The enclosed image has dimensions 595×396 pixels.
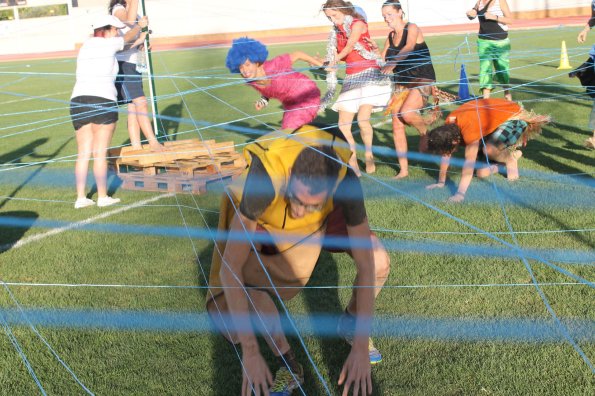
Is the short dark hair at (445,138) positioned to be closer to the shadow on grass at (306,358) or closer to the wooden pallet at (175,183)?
the wooden pallet at (175,183)

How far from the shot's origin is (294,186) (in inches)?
103

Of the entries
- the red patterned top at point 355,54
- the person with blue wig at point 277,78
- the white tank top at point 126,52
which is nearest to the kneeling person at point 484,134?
the red patterned top at point 355,54

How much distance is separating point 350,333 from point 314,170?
3.62 ft

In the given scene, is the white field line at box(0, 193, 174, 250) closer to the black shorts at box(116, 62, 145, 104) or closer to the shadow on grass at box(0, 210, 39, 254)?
the shadow on grass at box(0, 210, 39, 254)

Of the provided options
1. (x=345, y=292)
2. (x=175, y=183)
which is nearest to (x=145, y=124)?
(x=175, y=183)

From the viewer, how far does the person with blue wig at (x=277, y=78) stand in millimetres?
4484

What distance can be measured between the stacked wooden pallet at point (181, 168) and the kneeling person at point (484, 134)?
77.7 inches

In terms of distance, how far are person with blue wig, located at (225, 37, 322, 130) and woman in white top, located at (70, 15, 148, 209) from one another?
1.64m

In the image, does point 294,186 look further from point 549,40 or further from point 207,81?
point 549,40

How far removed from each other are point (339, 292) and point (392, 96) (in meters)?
3.39

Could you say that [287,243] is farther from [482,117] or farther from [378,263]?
[482,117]

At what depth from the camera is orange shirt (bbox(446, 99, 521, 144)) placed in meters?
5.98

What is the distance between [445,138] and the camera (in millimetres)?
5891

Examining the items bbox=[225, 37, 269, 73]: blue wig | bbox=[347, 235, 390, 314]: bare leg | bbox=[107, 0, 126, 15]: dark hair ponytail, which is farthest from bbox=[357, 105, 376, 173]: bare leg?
bbox=[347, 235, 390, 314]: bare leg
